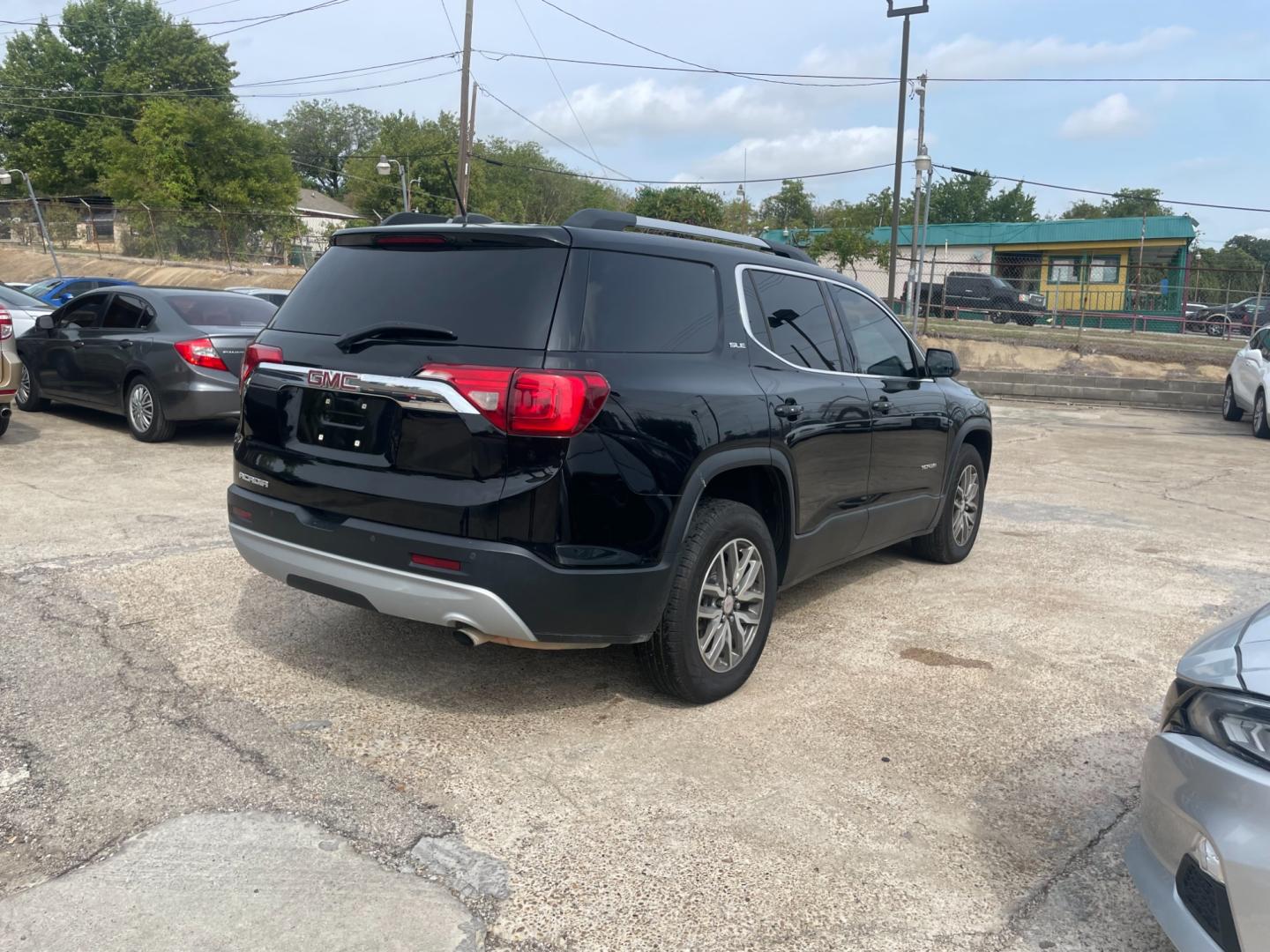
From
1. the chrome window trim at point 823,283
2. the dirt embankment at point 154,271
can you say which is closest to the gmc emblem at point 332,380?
the chrome window trim at point 823,283

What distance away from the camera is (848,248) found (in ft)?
127

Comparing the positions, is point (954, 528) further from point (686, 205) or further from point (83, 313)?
point (686, 205)

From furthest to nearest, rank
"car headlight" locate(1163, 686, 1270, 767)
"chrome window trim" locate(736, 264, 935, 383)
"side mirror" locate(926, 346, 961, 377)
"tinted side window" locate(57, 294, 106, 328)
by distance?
"tinted side window" locate(57, 294, 106, 328) → "side mirror" locate(926, 346, 961, 377) → "chrome window trim" locate(736, 264, 935, 383) → "car headlight" locate(1163, 686, 1270, 767)

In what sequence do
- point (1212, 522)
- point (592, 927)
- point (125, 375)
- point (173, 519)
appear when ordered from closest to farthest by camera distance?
point (592, 927) → point (173, 519) → point (1212, 522) → point (125, 375)

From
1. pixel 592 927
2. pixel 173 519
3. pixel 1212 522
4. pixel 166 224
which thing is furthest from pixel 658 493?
pixel 166 224

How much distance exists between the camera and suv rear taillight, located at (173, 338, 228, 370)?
30.4 ft

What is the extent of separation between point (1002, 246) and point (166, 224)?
34.6m

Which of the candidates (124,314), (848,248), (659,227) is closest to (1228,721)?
(659,227)

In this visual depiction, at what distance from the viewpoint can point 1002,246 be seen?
4475 cm

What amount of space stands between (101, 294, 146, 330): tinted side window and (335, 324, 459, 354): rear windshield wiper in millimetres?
7020

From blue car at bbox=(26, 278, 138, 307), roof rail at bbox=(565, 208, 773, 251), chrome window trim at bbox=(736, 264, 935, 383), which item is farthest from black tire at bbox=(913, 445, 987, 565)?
blue car at bbox=(26, 278, 138, 307)

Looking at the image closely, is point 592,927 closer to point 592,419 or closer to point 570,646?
point 570,646

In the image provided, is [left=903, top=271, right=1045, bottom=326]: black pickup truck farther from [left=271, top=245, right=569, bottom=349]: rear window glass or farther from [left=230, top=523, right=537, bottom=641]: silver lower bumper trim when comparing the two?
[left=230, top=523, right=537, bottom=641]: silver lower bumper trim

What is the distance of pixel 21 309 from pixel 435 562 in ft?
38.4
